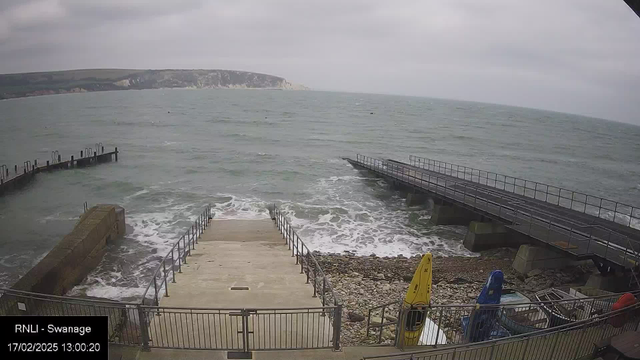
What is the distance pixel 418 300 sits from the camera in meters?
7.59

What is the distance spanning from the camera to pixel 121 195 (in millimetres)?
31875

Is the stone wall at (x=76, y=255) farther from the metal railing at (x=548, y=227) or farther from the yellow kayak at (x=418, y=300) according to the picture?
the metal railing at (x=548, y=227)

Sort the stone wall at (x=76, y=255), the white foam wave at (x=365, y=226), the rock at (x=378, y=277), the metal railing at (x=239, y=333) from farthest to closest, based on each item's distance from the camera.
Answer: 1. the white foam wave at (x=365, y=226)
2. the rock at (x=378, y=277)
3. the stone wall at (x=76, y=255)
4. the metal railing at (x=239, y=333)

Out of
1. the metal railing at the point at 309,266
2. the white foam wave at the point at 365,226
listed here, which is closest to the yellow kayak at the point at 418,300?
the metal railing at the point at 309,266

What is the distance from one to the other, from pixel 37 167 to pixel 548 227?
42.8 m

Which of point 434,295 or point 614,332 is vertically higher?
point 614,332

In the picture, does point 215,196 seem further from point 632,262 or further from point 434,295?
point 632,262

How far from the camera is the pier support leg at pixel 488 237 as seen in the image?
2123 cm

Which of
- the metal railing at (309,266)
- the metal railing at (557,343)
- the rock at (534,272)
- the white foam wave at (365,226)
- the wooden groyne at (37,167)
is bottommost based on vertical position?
the white foam wave at (365,226)

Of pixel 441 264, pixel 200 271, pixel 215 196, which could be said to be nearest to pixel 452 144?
pixel 215 196

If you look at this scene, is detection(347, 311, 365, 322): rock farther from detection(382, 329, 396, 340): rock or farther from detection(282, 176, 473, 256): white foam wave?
detection(282, 176, 473, 256): white foam wave

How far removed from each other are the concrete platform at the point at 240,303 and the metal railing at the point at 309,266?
11.1 inches

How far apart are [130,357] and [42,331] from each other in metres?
1.77

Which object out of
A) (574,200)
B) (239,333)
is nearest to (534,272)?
(574,200)
